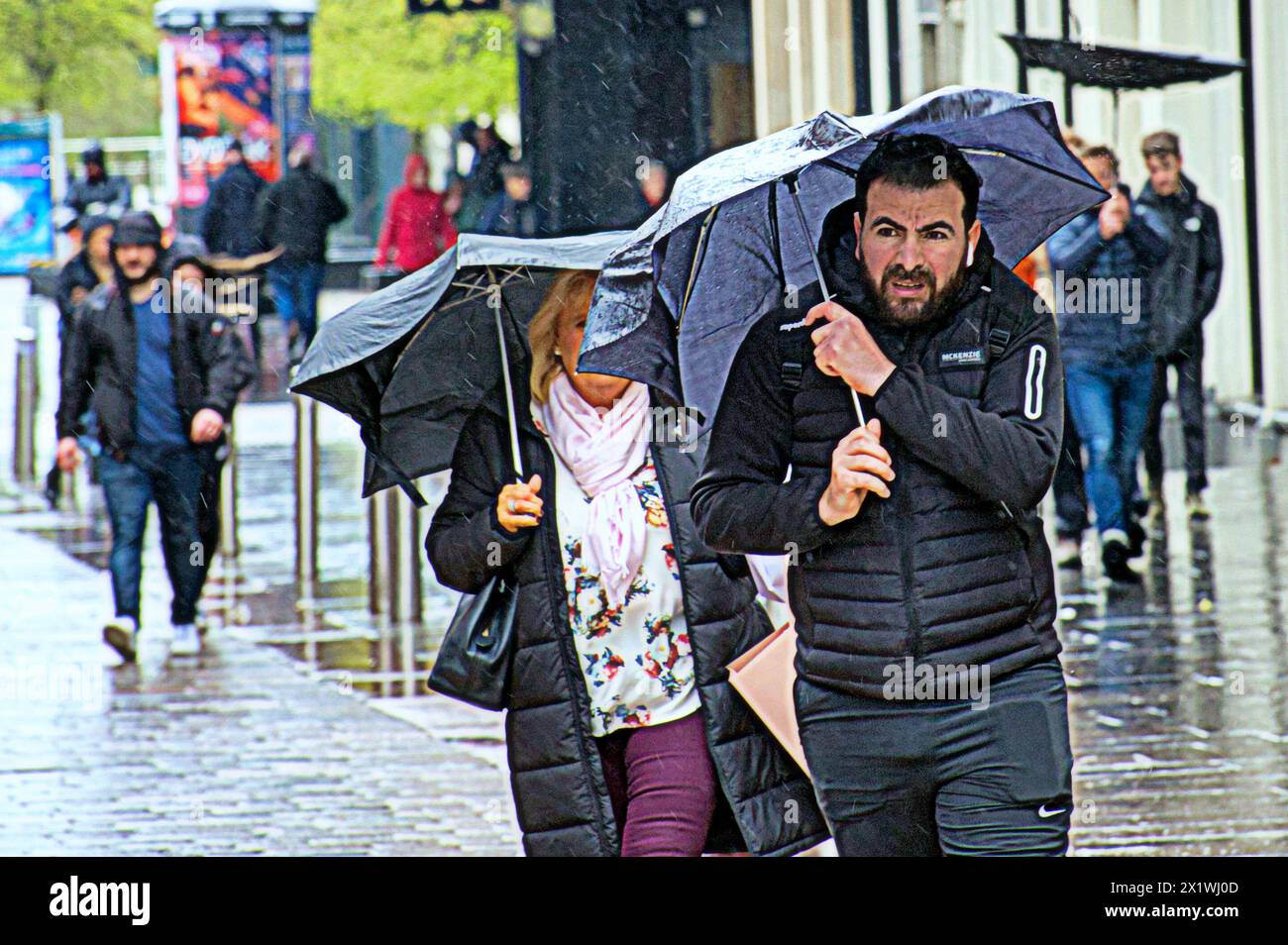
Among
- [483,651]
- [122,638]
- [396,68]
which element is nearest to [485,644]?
[483,651]

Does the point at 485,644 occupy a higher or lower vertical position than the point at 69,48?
lower

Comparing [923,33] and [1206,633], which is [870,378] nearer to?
[1206,633]

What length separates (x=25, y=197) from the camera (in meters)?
34.7

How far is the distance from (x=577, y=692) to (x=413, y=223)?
19.5 m

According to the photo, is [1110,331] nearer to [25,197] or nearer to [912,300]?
[912,300]

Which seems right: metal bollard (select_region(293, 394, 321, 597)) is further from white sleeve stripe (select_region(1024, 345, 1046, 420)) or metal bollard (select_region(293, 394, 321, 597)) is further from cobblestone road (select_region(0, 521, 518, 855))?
white sleeve stripe (select_region(1024, 345, 1046, 420))

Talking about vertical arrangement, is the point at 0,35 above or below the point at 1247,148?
above

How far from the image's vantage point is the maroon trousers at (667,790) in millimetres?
5016

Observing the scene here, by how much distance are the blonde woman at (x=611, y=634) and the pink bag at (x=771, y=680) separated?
0.36 feet

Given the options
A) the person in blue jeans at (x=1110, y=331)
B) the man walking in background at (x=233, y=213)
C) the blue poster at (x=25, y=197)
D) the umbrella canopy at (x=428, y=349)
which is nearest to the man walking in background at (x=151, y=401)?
the person in blue jeans at (x=1110, y=331)

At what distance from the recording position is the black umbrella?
13578mm

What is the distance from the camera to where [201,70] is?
958 inches
